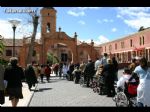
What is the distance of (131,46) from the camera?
2859 inches

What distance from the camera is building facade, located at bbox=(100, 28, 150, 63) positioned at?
213ft

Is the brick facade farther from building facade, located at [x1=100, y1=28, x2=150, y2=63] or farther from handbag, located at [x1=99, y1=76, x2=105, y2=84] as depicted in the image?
handbag, located at [x1=99, y1=76, x2=105, y2=84]

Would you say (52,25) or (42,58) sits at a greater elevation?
(52,25)

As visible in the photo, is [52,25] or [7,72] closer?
[7,72]

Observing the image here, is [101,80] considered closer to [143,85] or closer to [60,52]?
[143,85]

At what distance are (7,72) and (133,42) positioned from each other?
205 ft

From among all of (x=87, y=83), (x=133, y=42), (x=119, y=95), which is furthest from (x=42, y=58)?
(x=119, y=95)

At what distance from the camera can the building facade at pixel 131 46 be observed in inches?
2557

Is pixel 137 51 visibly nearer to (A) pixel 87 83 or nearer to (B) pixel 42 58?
(B) pixel 42 58

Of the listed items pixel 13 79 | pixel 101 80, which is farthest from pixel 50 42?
pixel 13 79

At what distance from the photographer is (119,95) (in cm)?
1100
